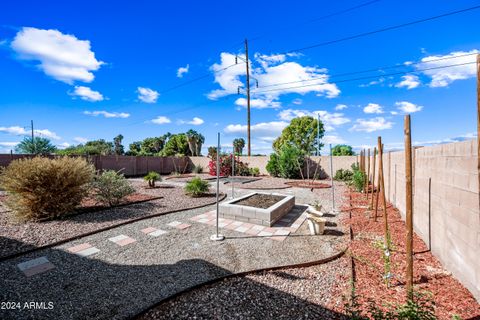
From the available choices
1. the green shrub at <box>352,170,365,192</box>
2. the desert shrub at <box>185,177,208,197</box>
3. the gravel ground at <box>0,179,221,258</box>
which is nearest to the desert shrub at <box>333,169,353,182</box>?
the green shrub at <box>352,170,365,192</box>

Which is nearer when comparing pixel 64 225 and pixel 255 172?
pixel 64 225

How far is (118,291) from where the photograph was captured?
254 centimetres

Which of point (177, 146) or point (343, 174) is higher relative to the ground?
point (177, 146)

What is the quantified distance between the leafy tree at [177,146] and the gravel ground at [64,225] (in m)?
30.5

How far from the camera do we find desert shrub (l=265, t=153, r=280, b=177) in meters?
15.8

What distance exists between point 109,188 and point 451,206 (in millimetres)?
7138

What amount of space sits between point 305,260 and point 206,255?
4.81ft

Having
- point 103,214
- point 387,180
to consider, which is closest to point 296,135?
point 387,180

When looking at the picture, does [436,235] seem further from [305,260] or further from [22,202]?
[22,202]

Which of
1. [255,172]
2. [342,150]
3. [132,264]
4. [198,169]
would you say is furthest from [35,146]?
[342,150]

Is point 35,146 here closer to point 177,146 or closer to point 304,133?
point 177,146

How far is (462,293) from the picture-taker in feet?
7.91

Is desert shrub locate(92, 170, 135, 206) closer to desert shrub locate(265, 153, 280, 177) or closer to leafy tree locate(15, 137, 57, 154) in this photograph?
desert shrub locate(265, 153, 280, 177)

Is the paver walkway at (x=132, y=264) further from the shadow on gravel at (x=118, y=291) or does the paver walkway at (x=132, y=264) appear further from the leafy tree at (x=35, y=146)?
the leafy tree at (x=35, y=146)
